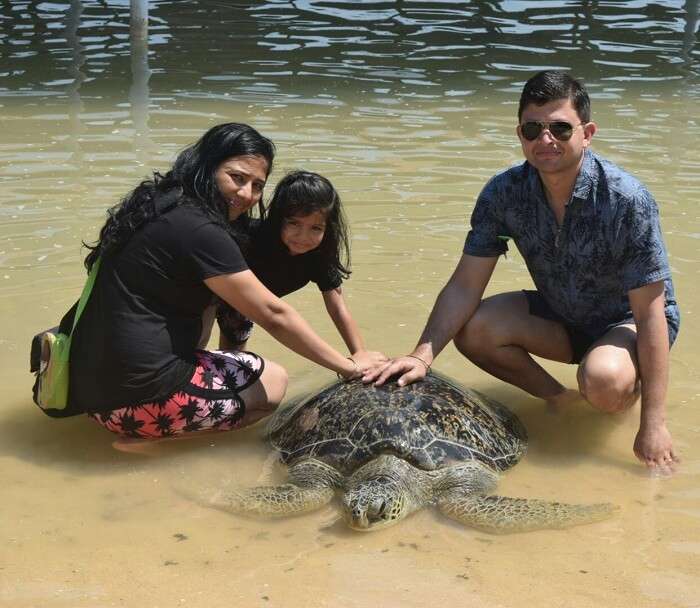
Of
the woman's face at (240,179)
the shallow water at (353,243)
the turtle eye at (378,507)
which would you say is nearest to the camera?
the shallow water at (353,243)

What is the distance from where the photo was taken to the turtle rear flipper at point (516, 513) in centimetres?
360

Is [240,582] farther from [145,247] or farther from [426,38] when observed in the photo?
[426,38]

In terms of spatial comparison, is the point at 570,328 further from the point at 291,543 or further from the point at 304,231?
the point at 291,543

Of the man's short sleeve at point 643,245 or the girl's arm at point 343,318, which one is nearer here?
the man's short sleeve at point 643,245

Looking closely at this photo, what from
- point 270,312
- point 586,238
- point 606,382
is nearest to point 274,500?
point 270,312

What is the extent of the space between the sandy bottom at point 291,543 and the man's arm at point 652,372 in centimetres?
12

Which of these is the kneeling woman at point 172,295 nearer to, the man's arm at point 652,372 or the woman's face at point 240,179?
the woman's face at point 240,179

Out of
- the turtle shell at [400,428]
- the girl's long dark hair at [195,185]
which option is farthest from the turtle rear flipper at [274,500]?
the girl's long dark hair at [195,185]

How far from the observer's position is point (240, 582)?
3.27m

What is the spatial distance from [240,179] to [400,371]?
106 cm

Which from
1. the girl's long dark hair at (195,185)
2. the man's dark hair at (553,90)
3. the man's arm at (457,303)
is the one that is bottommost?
the man's arm at (457,303)

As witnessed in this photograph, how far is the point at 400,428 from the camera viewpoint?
4.00m

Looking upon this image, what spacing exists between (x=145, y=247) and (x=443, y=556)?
162 cm

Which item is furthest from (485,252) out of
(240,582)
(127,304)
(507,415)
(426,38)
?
(426,38)
